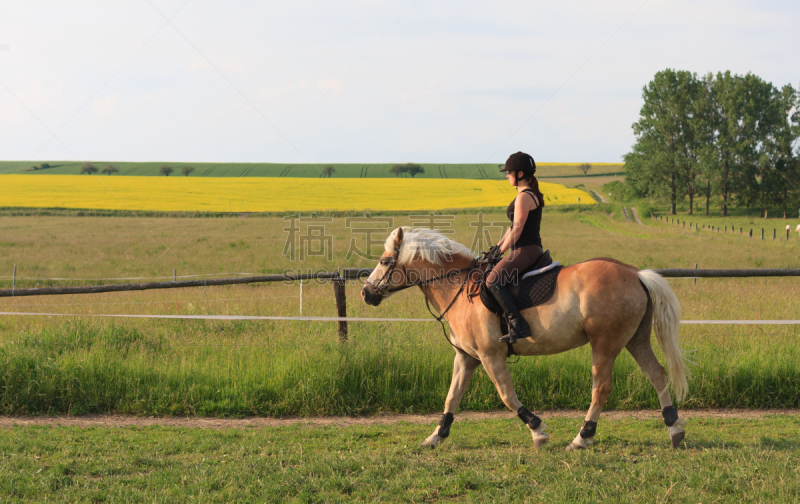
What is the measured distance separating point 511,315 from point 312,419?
275 cm

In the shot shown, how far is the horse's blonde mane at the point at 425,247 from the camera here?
5.55 m

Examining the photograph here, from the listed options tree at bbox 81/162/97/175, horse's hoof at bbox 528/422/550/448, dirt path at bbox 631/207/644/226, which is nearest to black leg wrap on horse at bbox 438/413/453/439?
horse's hoof at bbox 528/422/550/448

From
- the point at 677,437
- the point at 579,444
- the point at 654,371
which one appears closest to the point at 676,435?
the point at 677,437

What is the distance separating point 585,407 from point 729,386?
1772 millimetres

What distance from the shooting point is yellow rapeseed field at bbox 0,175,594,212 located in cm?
4453

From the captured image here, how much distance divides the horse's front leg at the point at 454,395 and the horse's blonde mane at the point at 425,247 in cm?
95

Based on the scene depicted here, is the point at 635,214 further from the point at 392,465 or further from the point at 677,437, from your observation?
the point at 392,465

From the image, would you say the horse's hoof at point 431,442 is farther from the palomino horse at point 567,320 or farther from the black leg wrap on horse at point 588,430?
the black leg wrap on horse at point 588,430

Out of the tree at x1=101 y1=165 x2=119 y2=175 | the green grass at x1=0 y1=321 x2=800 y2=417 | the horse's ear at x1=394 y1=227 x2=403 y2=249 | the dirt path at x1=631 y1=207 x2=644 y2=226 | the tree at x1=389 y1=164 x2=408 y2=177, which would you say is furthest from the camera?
the tree at x1=389 y1=164 x2=408 y2=177

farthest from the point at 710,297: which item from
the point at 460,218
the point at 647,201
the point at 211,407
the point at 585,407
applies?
the point at 647,201

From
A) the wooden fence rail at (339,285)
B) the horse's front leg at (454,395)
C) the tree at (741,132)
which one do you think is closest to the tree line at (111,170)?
the tree at (741,132)

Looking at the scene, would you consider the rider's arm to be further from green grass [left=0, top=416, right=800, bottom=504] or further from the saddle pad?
green grass [left=0, top=416, right=800, bottom=504]

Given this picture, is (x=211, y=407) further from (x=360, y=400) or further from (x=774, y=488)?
(x=774, y=488)

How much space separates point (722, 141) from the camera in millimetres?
63906
